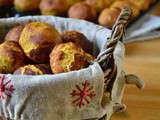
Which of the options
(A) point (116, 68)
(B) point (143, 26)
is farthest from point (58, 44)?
(B) point (143, 26)

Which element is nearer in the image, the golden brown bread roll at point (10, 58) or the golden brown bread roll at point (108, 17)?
the golden brown bread roll at point (10, 58)

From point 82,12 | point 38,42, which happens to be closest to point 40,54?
point 38,42

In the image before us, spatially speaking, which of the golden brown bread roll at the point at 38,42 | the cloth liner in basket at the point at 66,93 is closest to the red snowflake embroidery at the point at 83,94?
the cloth liner in basket at the point at 66,93

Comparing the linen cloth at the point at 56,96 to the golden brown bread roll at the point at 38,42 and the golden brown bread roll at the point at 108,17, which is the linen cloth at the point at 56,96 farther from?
the golden brown bread roll at the point at 108,17

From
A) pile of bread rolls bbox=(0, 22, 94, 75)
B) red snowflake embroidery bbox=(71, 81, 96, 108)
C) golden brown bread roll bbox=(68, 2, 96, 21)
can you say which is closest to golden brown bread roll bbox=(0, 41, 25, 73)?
pile of bread rolls bbox=(0, 22, 94, 75)

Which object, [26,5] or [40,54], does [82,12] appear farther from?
[40,54]

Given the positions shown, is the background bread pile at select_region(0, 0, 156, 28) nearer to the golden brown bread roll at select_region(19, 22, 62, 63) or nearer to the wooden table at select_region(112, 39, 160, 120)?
the wooden table at select_region(112, 39, 160, 120)
